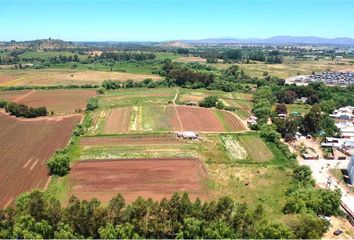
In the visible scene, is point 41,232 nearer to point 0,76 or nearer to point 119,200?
point 119,200

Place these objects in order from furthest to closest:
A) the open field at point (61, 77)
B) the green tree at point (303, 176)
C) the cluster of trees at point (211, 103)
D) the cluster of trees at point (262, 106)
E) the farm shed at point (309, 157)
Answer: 1. the open field at point (61, 77)
2. the cluster of trees at point (211, 103)
3. the cluster of trees at point (262, 106)
4. the farm shed at point (309, 157)
5. the green tree at point (303, 176)

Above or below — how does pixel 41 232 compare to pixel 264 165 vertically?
above

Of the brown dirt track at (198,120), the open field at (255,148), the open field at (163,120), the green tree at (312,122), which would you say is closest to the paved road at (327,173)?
the open field at (255,148)

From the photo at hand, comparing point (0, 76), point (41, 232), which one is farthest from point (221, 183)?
point (0, 76)

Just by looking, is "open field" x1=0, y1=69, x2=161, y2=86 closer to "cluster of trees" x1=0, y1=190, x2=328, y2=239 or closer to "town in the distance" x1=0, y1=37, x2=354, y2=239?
"town in the distance" x1=0, y1=37, x2=354, y2=239

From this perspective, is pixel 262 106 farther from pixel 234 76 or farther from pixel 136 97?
pixel 234 76

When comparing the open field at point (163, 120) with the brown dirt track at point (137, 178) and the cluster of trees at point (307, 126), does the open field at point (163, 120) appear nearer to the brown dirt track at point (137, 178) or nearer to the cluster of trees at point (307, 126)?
the cluster of trees at point (307, 126)

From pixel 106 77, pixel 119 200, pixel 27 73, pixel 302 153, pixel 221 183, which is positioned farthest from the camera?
pixel 27 73
